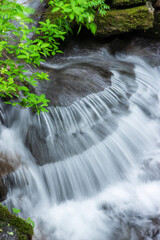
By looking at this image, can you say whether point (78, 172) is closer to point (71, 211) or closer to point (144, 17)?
point (71, 211)

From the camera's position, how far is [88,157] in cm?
434

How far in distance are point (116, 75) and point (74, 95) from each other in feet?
4.18

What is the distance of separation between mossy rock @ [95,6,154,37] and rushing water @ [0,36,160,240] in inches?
53.0

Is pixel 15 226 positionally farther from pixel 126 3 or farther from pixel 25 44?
pixel 126 3

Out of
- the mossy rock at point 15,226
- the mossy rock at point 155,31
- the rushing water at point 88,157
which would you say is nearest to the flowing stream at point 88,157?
the rushing water at point 88,157

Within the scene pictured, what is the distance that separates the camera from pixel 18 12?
2918mm

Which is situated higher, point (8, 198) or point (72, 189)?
point (8, 198)

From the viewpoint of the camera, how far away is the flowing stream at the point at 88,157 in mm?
3662

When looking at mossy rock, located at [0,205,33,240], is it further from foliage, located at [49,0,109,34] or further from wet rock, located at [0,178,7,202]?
foliage, located at [49,0,109,34]

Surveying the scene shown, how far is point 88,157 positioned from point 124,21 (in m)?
3.79

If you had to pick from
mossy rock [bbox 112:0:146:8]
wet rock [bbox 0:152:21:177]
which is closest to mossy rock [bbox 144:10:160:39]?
mossy rock [bbox 112:0:146:8]

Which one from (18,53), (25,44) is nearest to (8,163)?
(18,53)

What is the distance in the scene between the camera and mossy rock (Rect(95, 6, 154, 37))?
256 inches

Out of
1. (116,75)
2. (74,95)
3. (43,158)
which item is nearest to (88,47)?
(116,75)
